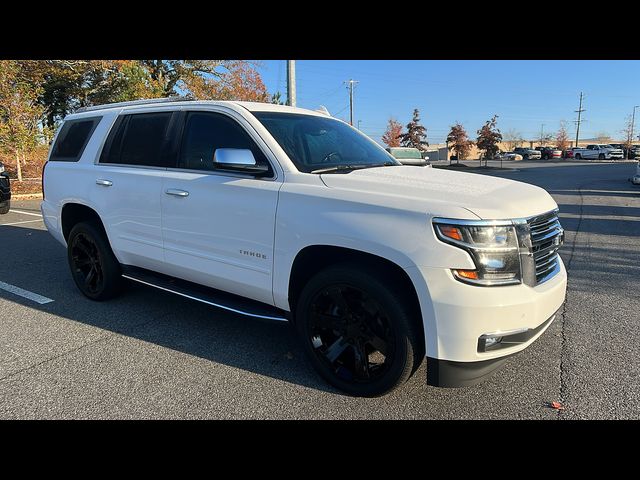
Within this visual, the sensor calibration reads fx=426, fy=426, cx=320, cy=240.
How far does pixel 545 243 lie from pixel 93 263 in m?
4.34

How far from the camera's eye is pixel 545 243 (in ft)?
8.89

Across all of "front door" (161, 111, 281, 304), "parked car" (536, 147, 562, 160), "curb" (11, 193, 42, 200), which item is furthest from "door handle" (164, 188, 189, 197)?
"parked car" (536, 147, 562, 160)

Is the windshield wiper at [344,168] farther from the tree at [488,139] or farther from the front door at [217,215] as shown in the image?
the tree at [488,139]

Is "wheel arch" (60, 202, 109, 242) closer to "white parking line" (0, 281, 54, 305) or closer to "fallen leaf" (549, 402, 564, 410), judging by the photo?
"white parking line" (0, 281, 54, 305)

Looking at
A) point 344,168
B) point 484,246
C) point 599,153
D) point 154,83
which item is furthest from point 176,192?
point 599,153

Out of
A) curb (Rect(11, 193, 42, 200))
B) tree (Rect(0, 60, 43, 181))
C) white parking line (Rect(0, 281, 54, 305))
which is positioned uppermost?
tree (Rect(0, 60, 43, 181))

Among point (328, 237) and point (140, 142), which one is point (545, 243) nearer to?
point (328, 237)

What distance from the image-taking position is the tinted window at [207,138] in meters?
3.41

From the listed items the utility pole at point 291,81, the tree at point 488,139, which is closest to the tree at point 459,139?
the tree at point 488,139

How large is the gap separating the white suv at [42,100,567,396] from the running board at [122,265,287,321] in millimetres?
17

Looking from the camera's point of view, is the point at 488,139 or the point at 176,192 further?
the point at 488,139

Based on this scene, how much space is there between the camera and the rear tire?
442cm

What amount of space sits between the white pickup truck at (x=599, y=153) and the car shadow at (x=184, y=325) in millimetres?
64688
